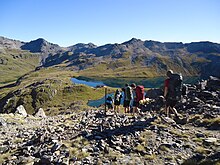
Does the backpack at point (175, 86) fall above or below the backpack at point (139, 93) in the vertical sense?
above

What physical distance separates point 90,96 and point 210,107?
15694 centimetres

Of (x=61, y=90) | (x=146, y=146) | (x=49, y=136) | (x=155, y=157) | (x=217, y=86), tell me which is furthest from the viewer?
(x=61, y=90)

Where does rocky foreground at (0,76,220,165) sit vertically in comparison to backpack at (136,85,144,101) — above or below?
below

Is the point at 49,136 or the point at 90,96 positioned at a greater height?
the point at 49,136

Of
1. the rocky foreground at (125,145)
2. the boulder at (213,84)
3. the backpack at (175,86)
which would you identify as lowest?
the rocky foreground at (125,145)

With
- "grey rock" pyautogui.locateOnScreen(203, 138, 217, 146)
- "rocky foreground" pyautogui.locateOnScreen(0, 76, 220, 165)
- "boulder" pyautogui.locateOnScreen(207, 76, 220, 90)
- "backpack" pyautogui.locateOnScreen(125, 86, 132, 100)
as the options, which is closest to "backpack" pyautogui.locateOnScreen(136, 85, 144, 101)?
"backpack" pyautogui.locateOnScreen(125, 86, 132, 100)

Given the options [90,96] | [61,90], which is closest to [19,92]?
[61,90]

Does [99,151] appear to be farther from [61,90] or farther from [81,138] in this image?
[61,90]

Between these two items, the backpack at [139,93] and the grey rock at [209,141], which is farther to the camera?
the backpack at [139,93]

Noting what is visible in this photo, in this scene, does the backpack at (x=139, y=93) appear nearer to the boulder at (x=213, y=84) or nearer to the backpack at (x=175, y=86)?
the backpack at (x=175, y=86)

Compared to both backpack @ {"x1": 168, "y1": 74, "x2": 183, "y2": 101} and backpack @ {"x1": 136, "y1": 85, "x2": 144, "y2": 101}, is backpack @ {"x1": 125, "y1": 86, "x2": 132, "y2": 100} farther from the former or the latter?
backpack @ {"x1": 168, "y1": 74, "x2": 183, "y2": 101}

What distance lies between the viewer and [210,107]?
24250 mm

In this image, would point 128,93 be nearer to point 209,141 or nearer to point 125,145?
point 125,145

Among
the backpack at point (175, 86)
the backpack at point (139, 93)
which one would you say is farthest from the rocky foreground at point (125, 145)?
the backpack at point (139, 93)
